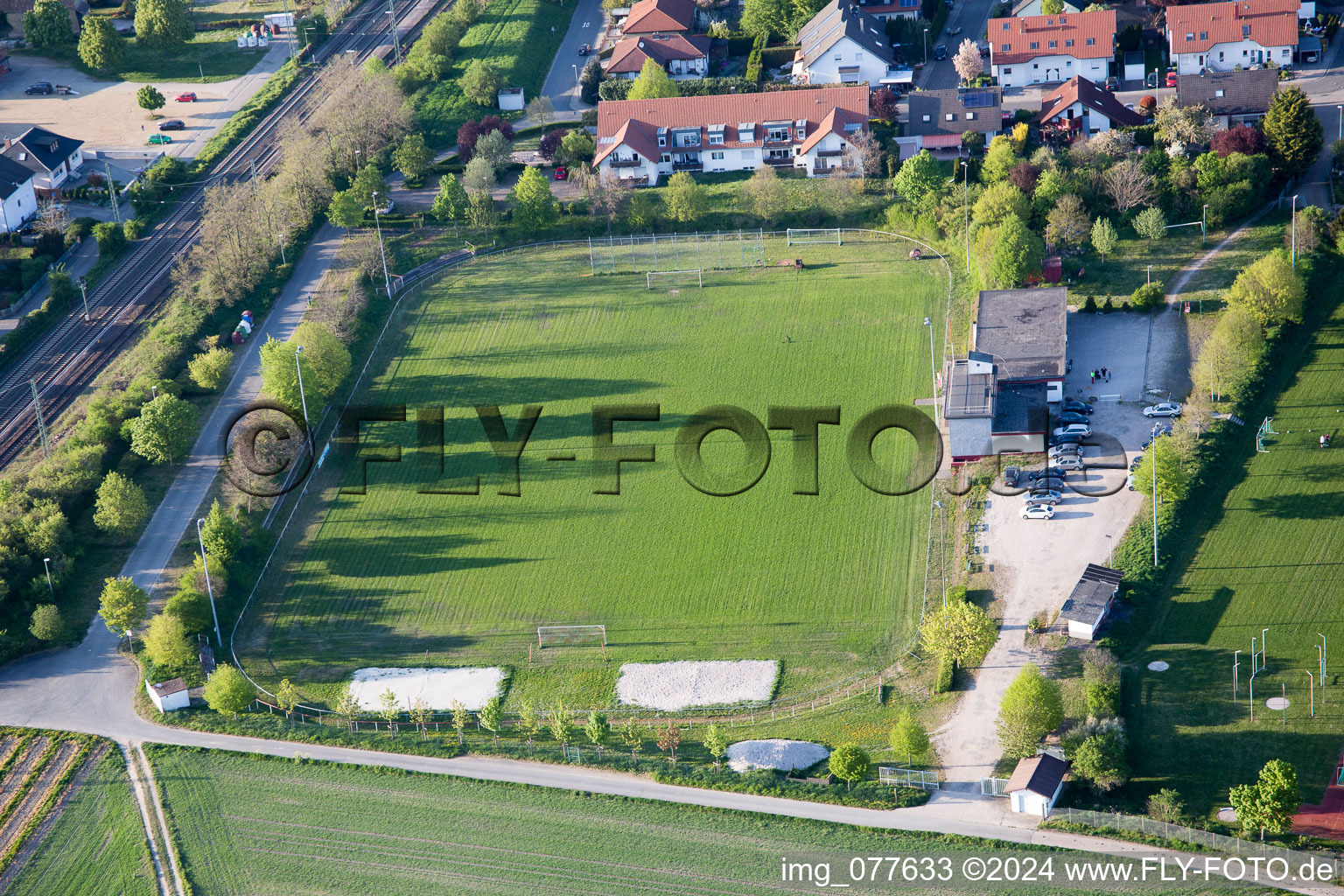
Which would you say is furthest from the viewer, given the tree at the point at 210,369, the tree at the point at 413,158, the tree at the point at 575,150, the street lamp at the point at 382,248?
the tree at the point at 575,150

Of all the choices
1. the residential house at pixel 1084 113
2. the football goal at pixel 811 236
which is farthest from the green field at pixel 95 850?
the residential house at pixel 1084 113

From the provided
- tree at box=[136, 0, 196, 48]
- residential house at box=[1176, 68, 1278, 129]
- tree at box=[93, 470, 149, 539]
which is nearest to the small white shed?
tree at box=[93, 470, 149, 539]

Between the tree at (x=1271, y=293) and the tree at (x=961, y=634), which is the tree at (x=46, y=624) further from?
the tree at (x=1271, y=293)

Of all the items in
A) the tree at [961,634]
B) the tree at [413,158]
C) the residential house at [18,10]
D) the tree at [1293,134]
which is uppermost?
the residential house at [18,10]

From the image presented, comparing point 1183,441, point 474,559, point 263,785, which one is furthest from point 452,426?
point 1183,441

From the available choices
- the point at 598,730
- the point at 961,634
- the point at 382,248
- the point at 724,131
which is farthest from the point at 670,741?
the point at 724,131

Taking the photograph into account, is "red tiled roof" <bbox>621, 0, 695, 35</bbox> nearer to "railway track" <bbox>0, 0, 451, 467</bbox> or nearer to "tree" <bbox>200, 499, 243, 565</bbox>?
"railway track" <bbox>0, 0, 451, 467</bbox>

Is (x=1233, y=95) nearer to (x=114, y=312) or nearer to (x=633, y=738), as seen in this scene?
(x=633, y=738)
